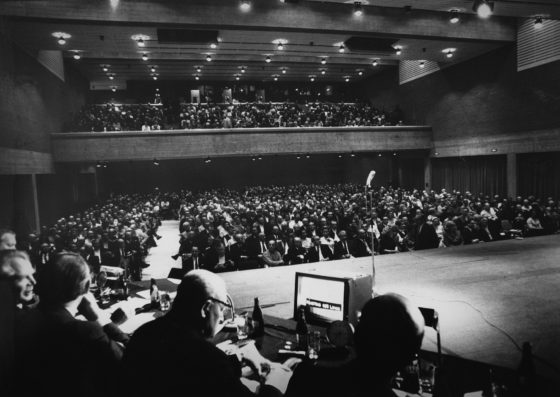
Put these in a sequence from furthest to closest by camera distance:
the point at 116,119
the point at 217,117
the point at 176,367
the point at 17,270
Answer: the point at 217,117
the point at 116,119
the point at 17,270
the point at 176,367

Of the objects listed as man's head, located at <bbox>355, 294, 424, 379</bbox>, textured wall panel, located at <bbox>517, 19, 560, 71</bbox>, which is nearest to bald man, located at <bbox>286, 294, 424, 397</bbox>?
man's head, located at <bbox>355, 294, 424, 379</bbox>

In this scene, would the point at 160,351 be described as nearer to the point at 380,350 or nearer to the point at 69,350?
the point at 69,350

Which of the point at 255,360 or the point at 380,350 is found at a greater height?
the point at 380,350

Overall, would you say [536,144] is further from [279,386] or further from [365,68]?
[279,386]

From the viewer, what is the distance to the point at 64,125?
1894cm

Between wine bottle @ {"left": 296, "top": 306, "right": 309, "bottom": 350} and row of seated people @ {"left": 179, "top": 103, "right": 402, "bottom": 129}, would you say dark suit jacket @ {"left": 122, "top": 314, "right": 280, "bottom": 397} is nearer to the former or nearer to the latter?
wine bottle @ {"left": 296, "top": 306, "right": 309, "bottom": 350}

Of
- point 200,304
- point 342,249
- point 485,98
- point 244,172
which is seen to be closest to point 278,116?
point 244,172

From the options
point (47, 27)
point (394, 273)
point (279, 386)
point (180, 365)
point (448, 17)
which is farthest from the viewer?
point (448, 17)

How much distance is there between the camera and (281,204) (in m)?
17.2

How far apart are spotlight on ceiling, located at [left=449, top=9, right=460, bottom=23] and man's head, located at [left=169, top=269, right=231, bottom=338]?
1613 centimetres

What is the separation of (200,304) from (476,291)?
411 centimetres

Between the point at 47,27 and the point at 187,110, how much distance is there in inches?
324

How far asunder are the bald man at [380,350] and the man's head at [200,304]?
598 millimetres

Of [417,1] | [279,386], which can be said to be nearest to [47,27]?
[417,1]
